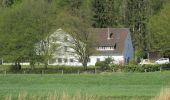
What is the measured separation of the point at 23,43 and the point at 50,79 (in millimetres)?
26627

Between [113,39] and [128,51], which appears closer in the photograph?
[113,39]

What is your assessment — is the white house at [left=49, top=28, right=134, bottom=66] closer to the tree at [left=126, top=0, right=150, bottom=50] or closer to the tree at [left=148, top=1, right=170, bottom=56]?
the tree at [left=126, top=0, right=150, bottom=50]

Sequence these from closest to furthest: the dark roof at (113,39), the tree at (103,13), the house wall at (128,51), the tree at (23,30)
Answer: the tree at (23,30), the dark roof at (113,39), the house wall at (128,51), the tree at (103,13)

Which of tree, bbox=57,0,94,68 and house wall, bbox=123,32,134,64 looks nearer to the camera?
tree, bbox=57,0,94,68

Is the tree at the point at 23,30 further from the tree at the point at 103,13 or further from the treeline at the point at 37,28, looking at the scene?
the tree at the point at 103,13

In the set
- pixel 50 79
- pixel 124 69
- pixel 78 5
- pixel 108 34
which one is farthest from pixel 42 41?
pixel 78 5

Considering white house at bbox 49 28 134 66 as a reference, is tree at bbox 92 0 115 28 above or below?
above

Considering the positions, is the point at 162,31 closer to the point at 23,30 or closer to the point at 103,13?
the point at 23,30

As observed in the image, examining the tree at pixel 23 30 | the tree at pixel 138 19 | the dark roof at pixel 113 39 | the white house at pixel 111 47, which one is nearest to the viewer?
the tree at pixel 23 30

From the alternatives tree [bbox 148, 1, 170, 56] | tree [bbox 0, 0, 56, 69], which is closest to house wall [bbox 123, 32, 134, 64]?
tree [bbox 148, 1, 170, 56]

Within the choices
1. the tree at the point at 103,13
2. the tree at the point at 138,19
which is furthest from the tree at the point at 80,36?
the tree at the point at 103,13

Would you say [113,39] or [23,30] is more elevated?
[113,39]

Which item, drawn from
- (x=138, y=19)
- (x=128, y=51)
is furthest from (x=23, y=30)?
(x=138, y=19)

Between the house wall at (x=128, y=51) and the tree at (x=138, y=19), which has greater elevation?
the tree at (x=138, y=19)
